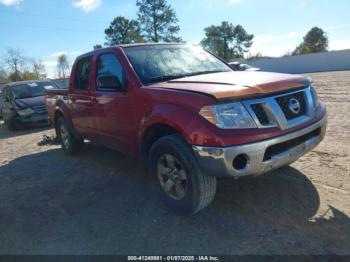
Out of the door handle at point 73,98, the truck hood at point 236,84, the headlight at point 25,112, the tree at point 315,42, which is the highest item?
the tree at point 315,42

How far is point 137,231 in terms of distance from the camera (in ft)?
11.4

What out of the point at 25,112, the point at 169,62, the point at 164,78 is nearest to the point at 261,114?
the point at 164,78

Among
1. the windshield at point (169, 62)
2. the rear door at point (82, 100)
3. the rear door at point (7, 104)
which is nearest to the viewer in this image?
the windshield at point (169, 62)

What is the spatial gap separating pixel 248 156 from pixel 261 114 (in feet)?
1.45

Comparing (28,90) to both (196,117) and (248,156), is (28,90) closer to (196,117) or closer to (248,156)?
(196,117)

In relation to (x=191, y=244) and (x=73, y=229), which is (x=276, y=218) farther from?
(x=73, y=229)

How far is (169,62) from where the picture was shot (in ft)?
14.6

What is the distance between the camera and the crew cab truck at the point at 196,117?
10.1 ft

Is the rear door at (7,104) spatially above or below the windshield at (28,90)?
below

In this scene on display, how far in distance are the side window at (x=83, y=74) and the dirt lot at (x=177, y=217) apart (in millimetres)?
1448

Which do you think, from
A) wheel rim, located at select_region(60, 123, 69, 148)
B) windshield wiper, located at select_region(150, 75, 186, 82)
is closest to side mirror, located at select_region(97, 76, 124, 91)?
windshield wiper, located at select_region(150, 75, 186, 82)

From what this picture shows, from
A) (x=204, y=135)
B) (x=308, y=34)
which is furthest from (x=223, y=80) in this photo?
(x=308, y=34)

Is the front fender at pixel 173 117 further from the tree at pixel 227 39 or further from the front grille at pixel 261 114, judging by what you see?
the tree at pixel 227 39

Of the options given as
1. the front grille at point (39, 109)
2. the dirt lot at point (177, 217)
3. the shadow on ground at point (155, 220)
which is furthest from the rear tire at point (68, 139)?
the front grille at point (39, 109)
